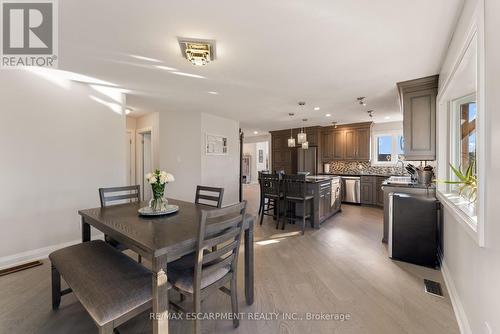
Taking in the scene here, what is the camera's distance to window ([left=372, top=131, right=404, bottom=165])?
5992mm

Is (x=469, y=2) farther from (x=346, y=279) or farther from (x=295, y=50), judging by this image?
(x=346, y=279)

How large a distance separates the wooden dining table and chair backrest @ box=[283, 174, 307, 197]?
2166 mm

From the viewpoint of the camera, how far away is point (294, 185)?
404 cm

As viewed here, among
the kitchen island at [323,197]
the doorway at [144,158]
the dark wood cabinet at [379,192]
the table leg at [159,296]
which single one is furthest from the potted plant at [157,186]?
the dark wood cabinet at [379,192]

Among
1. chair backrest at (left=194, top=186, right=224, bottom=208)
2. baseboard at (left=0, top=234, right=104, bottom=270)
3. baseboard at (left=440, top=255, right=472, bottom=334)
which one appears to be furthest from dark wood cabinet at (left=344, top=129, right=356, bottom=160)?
baseboard at (left=0, top=234, right=104, bottom=270)

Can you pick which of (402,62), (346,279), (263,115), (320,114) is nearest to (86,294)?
Answer: (346,279)

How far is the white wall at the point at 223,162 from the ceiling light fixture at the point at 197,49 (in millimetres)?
2867

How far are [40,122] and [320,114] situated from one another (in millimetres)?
5063

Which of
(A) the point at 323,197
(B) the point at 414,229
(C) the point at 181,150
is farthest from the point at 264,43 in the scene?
(C) the point at 181,150

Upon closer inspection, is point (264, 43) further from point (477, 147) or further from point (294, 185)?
point (294, 185)

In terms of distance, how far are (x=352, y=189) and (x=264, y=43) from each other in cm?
525

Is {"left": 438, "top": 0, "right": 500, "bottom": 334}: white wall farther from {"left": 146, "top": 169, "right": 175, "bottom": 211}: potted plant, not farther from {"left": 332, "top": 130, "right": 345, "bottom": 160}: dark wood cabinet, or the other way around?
{"left": 332, "top": 130, "right": 345, "bottom": 160}: dark wood cabinet

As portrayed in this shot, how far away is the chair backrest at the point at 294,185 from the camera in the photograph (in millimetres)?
3889

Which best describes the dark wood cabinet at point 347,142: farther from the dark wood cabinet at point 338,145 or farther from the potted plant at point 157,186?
the potted plant at point 157,186
